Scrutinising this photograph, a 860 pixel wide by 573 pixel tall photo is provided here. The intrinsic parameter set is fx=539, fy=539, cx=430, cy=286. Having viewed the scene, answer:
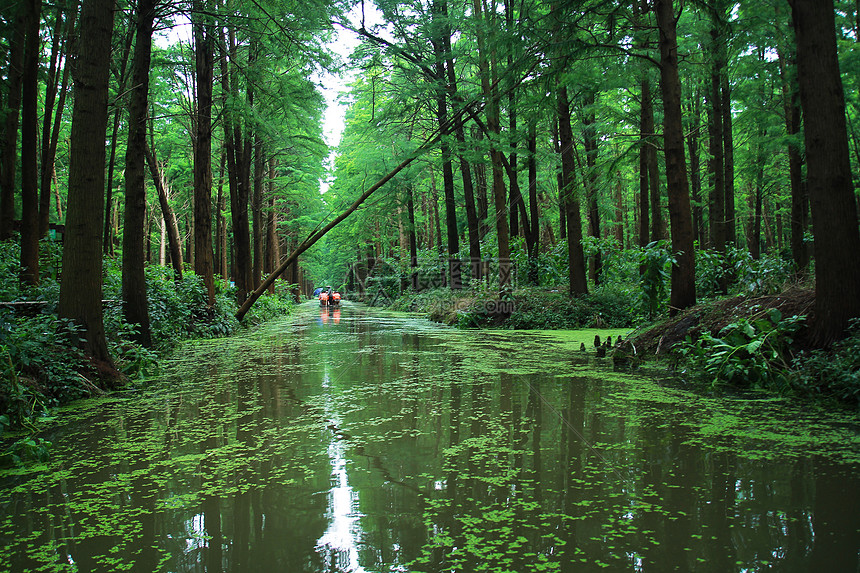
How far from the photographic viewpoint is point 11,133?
1027cm

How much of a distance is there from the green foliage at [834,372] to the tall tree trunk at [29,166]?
1088cm

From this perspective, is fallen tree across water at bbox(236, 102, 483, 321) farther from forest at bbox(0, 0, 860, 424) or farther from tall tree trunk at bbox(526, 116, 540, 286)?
tall tree trunk at bbox(526, 116, 540, 286)

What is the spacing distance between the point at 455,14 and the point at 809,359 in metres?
11.8

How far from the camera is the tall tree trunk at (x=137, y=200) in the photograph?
827cm

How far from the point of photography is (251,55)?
14727 millimetres

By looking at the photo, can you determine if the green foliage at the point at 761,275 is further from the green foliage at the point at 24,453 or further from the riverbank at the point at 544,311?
the green foliage at the point at 24,453

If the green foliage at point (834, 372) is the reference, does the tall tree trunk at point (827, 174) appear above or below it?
above

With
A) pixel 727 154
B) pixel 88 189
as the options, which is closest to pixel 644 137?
pixel 727 154

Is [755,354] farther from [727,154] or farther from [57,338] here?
[727,154]

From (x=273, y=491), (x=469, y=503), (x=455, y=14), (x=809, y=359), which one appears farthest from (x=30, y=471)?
(x=455, y=14)

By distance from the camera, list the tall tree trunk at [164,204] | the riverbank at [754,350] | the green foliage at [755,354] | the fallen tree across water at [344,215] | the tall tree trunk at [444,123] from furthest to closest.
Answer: the tall tree trunk at [164,204] → the tall tree trunk at [444,123] → the fallen tree across water at [344,215] → the green foliage at [755,354] → the riverbank at [754,350]

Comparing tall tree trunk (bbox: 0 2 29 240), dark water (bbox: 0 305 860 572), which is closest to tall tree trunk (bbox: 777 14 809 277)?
dark water (bbox: 0 305 860 572)

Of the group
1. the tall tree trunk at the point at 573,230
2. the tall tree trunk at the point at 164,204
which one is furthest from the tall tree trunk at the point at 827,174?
the tall tree trunk at the point at 164,204

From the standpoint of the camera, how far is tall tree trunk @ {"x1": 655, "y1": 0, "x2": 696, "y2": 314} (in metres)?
8.17
